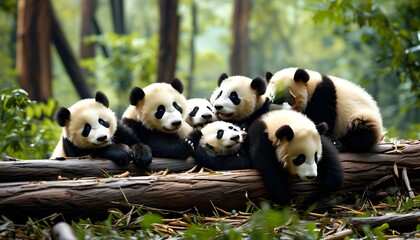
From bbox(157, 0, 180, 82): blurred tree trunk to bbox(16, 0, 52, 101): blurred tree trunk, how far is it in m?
2.10

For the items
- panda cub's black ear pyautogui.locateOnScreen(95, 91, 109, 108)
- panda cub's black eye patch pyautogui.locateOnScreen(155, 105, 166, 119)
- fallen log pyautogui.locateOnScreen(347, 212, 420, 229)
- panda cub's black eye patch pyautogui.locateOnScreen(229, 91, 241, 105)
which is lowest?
fallen log pyautogui.locateOnScreen(347, 212, 420, 229)

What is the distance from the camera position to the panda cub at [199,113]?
4.97m

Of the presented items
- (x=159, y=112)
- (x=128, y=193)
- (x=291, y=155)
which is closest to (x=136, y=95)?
(x=159, y=112)

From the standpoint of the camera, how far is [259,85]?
16.2ft

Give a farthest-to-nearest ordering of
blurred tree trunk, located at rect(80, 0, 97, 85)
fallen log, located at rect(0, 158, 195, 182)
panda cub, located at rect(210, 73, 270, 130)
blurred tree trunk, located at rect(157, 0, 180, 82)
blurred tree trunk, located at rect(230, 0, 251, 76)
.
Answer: blurred tree trunk, located at rect(80, 0, 97, 85), blurred tree trunk, located at rect(230, 0, 251, 76), blurred tree trunk, located at rect(157, 0, 180, 82), panda cub, located at rect(210, 73, 270, 130), fallen log, located at rect(0, 158, 195, 182)

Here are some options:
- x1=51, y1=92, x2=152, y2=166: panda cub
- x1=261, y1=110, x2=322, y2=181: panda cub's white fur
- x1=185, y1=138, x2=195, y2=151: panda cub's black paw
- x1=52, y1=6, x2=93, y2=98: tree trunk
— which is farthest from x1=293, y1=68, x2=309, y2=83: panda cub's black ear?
x1=52, y1=6, x2=93, y2=98: tree trunk

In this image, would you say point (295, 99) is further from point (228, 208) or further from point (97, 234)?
point (97, 234)

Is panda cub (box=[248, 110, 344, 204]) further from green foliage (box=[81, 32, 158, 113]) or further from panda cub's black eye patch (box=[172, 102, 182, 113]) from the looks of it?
green foliage (box=[81, 32, 158, 113])

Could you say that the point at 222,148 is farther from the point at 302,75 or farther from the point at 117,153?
the point at 302,75

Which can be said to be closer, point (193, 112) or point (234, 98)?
point (234, 98)

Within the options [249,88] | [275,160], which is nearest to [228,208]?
[275,160]

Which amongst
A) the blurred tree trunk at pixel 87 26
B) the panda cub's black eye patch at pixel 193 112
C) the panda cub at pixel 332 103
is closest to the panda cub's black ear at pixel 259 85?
the panda cub at pixel 332 103

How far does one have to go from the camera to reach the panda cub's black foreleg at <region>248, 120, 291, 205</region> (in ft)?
13.1

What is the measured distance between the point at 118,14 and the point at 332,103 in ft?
51.8
